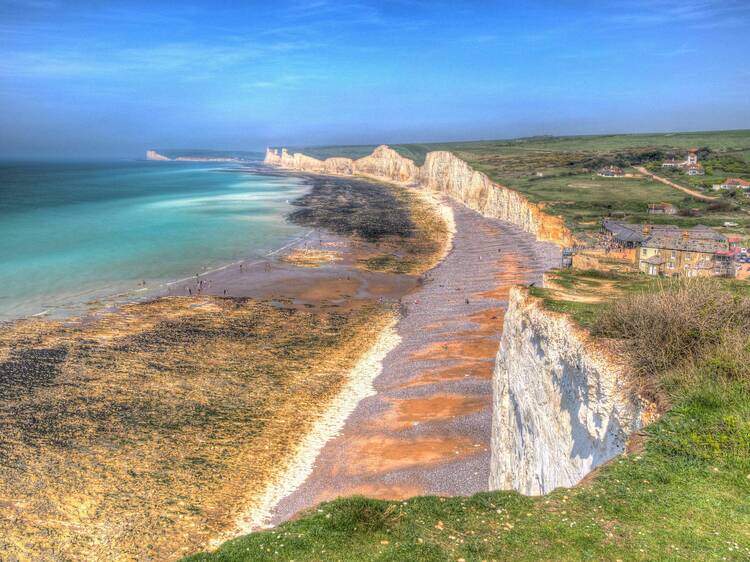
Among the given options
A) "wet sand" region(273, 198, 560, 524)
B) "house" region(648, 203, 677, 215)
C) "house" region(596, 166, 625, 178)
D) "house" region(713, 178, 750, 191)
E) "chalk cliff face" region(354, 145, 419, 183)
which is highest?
"chalk cliff face" region(354, 145, 419, 183)

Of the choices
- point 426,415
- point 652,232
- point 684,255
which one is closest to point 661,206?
point 652,232

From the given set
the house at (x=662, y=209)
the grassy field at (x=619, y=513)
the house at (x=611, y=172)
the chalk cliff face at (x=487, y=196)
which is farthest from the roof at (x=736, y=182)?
the grassy field at (x=619, y=513)

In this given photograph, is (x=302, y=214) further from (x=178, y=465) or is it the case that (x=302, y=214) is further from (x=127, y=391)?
(x=178, y=465)

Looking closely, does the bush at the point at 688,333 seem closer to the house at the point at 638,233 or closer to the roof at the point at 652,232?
the house at the point at 638,233

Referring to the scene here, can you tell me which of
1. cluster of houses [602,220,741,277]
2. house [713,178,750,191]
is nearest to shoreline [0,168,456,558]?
cluster of houses [602,220,741,277]

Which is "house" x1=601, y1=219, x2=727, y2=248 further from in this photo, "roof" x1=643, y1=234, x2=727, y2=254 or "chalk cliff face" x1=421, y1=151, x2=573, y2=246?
"chalk cliff face" x1=421, y1=151, x2=573, y2=246

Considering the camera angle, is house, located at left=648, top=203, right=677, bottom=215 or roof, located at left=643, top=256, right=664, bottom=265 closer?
roof, located at left=643, top=256, right=664, bottom=265

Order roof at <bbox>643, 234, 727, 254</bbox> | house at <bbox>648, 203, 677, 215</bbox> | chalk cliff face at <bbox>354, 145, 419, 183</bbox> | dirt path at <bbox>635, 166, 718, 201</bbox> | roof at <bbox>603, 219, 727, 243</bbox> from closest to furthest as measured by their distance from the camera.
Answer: roof at <bbox>643, 234, 727, 254</bbox> < roof at <bbox>603, 219, 727, 243</bbox> < house at <bbox>648, 203, 677, 215</bbox> < dirt path at <bbox>635, 166, 718, 201</bbox> < chalk cliff face at <bbox>354, 145, 419, 183</bbox>

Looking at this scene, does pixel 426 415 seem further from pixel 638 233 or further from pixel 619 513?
pixel 638 233
